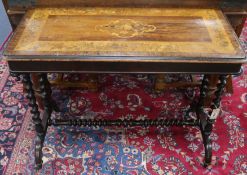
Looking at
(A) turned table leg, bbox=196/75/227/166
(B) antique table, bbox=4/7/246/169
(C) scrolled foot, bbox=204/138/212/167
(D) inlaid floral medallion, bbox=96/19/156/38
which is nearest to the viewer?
(B) antique table, bbox=4/7/246/169

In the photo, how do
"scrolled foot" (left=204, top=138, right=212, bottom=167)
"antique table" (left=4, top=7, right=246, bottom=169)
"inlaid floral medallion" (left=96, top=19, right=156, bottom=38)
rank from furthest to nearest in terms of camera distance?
"scrolled foot" (left=204, top=138, right=212, bottom=167), "inlaid floral medallion" (left=96, top=19, right=156, bottom=38), "antique table" (left=4, top=7, right=246, bottom=169)

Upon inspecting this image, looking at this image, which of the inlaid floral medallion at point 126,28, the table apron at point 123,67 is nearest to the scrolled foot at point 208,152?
the table apron at point 123,67

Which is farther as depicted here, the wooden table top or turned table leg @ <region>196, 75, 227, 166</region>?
turned table leg @ <region>196, 75, 227, 166</region>

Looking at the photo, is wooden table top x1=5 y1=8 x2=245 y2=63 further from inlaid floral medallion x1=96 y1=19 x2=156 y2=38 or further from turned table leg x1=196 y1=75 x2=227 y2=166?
turned table leg x1=196 y1=75 x2=227 y2=166

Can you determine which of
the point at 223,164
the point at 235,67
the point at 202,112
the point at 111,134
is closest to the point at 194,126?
the point at 202,112

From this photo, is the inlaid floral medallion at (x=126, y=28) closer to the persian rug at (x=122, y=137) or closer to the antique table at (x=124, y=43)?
the antique table at (x=124, y=43)

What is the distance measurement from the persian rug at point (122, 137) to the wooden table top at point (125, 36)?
72cm

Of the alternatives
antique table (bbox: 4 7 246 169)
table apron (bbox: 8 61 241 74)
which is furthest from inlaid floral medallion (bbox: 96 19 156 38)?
table apron (bbox: 8 61 241 74)

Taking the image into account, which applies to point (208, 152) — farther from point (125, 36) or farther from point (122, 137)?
point (125, 36)

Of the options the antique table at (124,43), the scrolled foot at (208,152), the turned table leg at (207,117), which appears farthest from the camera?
the scrolled foot at (208,152)

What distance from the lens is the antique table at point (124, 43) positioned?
114 centimetres

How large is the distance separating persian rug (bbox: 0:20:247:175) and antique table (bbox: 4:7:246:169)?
0.32m

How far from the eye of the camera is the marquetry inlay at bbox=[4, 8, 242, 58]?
1.16 meters

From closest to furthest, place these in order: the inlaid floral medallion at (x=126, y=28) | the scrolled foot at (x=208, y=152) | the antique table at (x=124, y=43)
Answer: the antique table at (x=124, y=43) < the inlaid floral medallion at (x=126, y=28) < the scrolled foot at (x=208, y=152)
